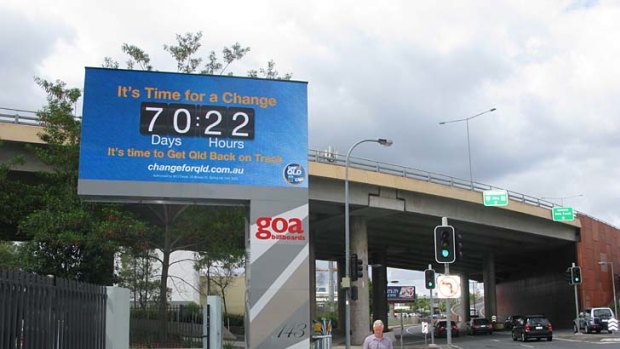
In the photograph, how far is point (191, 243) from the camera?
85.9ft

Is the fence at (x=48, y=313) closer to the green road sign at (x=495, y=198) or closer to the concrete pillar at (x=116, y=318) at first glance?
the concrete pillar at (x=116, y=318)

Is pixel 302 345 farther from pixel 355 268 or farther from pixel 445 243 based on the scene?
pixel 355 268

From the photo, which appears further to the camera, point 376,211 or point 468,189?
point 468,189

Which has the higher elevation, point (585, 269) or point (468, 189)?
point (468, 189)

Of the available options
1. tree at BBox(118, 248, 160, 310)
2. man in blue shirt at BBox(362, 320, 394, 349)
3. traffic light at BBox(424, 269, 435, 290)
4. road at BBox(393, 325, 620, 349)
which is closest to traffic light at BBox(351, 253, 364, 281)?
traffic light at BBox(424, 269, 435, 290)

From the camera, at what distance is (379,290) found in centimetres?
6500

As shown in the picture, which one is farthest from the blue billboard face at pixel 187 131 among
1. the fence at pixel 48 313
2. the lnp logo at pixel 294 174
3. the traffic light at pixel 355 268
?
the traffic light at pixel 355 268

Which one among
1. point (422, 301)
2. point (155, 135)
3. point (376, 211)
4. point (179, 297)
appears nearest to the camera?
point (155, 135)

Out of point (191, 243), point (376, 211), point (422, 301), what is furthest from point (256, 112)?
point (422, 301)

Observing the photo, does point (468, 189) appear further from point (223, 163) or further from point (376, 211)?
point (223, 163)

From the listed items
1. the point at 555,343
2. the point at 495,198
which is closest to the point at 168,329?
the point at 555,343

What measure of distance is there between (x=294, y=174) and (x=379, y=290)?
4924 cm

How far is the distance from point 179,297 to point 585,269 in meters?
46.1

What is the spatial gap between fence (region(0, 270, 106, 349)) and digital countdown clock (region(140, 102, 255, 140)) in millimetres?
5852
